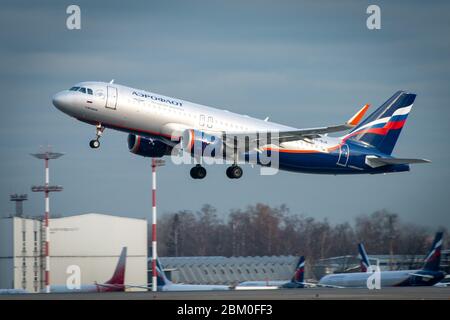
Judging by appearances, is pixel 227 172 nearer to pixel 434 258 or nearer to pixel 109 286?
pixel 109 286

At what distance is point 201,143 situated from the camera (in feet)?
188

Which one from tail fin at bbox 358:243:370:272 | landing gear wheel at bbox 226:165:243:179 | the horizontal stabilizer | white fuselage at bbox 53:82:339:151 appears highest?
white fuselage at bbox 53:82:339:151

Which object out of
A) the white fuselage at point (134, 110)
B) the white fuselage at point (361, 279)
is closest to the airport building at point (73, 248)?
the white fuselage at point (361, 279)

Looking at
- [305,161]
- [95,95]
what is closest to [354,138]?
[305,161]

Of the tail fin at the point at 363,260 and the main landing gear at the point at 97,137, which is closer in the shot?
the main landing gear at the point at 97,137

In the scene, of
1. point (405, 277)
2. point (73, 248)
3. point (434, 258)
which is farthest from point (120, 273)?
Result: point (434, 258)

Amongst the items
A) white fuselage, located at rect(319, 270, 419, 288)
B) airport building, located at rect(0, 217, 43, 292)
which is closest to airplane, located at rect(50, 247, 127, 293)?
airport building, located at rect(0, 217, 43, 292)

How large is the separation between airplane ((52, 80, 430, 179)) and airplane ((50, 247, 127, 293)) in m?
10.3

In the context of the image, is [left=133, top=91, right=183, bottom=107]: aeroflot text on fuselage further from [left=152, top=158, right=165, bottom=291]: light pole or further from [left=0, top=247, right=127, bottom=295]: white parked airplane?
[left=0, top=247, right=127, bottom=295]: white parked airplane

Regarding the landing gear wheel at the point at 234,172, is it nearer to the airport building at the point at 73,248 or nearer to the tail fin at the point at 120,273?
the tail fin at the point at 120,273

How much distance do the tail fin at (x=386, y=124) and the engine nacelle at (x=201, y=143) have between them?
1166 centimetres

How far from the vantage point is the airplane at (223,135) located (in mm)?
55875

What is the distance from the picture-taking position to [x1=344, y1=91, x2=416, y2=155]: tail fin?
222 feet
